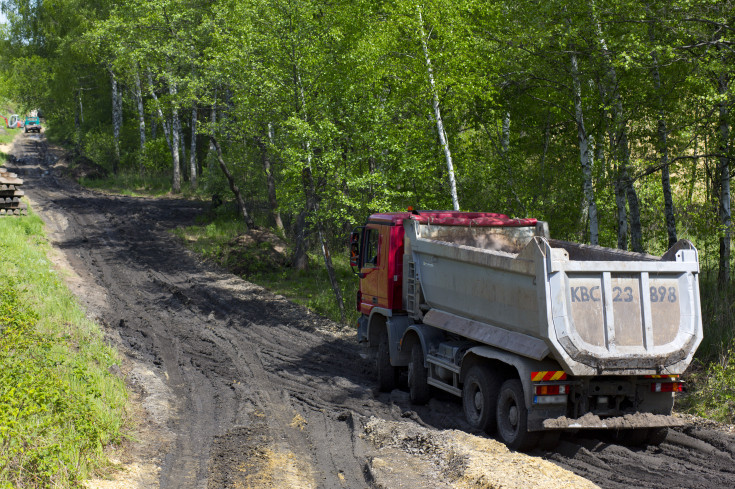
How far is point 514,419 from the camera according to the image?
8781mm

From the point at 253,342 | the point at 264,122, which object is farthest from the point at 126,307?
the point at 264,122

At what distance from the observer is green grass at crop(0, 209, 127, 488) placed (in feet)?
22.6

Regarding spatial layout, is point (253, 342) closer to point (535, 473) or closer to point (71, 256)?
point (535, 473)

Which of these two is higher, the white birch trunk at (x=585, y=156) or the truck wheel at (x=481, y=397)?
the white birch trunk at (x=585, y=156)

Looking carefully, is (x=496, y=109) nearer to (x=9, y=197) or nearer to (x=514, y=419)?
(x=514, y=419)

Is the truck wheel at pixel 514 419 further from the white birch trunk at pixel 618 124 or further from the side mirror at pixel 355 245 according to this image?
the white birch trunk at pixel 618 124

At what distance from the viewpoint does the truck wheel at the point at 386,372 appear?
12211mm

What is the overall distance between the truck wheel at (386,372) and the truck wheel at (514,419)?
3380mm

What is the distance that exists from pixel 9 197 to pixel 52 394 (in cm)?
2252

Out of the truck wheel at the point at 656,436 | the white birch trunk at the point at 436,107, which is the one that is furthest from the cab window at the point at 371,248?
the truck wheel at the point at 656,436

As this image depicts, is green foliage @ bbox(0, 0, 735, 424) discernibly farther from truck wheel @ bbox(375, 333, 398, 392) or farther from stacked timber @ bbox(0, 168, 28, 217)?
stacked timber @ bbox(0, 168, 28, 217)

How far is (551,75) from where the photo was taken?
56.1 feet

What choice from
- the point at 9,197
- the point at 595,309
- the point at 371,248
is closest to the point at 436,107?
the point at 371,248

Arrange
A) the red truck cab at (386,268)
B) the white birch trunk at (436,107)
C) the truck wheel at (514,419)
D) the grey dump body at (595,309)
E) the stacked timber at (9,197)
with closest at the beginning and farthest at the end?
the grey dump body at (595,309)
the truck wheel at (514,419)
the red truck cab at (386,268)
the white birch trunk at (436,107)
the stacked timber at (9,197)
